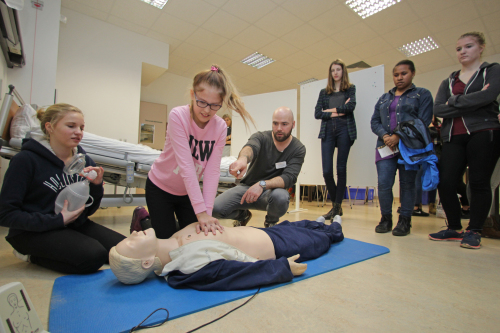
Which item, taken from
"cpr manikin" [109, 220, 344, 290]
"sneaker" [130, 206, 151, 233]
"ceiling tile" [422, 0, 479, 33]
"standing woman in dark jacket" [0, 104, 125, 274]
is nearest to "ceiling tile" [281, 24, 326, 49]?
"ceiling tile" [422, 0, 479, 33]

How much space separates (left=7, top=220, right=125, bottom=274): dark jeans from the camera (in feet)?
3.90

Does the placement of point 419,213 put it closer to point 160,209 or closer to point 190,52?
point 160,209

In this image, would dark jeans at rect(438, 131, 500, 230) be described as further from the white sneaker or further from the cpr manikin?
the white sneaker

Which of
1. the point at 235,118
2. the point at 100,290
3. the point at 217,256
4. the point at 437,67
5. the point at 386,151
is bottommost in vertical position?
the point at 100,290

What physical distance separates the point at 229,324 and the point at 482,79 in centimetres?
232

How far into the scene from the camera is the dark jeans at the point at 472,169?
1801mm

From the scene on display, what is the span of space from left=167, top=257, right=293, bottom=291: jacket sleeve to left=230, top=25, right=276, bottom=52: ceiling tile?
4591 millimetres

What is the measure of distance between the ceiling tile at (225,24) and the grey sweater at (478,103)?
3.65m

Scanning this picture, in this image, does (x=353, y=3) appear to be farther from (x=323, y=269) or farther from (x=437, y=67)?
(x=323, y=269)

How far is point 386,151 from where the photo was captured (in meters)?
2.27

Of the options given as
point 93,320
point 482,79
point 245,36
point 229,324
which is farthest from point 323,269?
point 245,36

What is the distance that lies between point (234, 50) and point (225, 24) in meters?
0.94

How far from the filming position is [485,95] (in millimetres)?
1774

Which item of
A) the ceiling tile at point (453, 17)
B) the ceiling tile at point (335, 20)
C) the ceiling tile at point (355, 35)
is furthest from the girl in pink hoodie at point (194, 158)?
the ceiling tile at point (453, 17)
